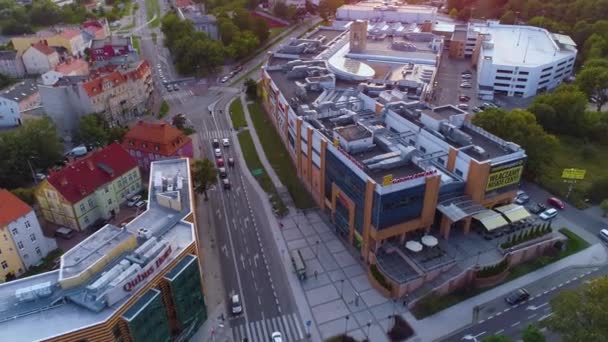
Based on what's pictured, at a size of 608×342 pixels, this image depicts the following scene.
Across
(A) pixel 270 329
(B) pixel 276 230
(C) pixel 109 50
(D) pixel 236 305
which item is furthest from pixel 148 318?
(C) pixel 109 50

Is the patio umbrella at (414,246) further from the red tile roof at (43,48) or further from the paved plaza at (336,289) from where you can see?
the red tile roof at (43,48)

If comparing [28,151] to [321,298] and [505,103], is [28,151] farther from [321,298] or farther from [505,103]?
[505,103]

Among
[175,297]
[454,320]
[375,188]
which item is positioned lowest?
[454,320]

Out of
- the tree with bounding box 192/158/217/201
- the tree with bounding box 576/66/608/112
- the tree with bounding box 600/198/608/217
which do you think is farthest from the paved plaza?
the tree with bounding box 576/66/608/112

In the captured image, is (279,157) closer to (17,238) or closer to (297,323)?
(297,323)

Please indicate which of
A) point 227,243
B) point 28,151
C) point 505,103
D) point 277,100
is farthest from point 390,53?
point 28,151

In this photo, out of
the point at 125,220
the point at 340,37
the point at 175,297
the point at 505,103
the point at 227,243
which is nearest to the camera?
the point at 175,297

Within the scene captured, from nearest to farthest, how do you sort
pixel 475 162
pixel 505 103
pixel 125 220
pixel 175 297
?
pixel 175 297
pixel 475 162
pixel 125 220
pixel 505 103

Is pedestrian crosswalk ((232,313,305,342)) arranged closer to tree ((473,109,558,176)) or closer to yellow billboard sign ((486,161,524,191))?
yellow billboard sign ((486,161,524,191))
